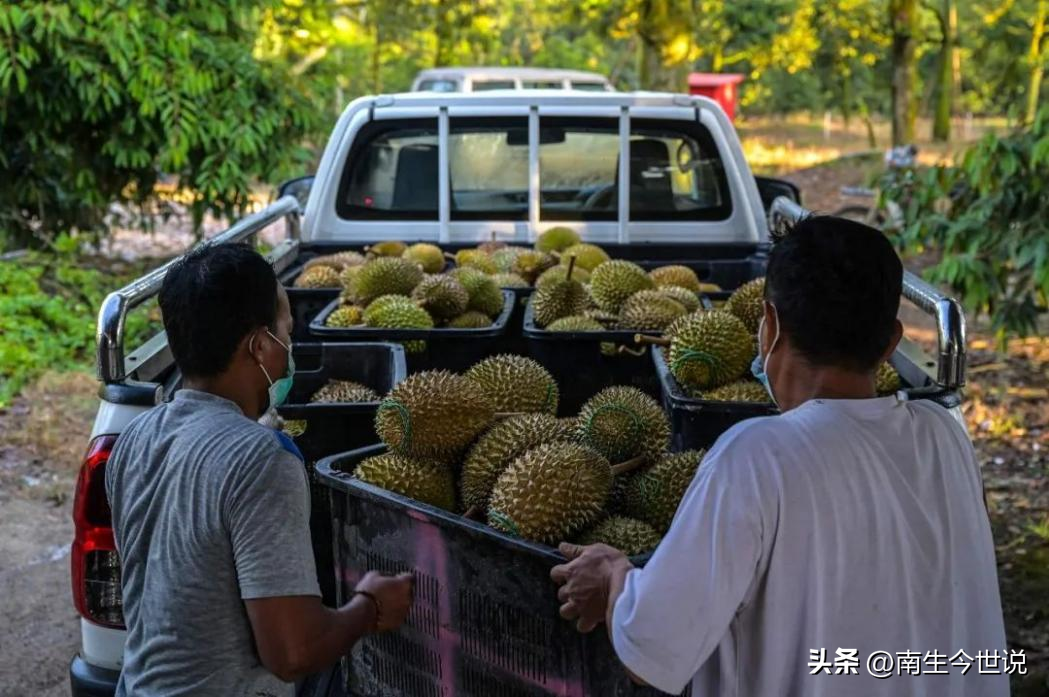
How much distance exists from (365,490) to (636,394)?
3.15 feet

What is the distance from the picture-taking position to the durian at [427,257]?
4.45 meters

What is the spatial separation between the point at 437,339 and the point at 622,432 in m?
1.06

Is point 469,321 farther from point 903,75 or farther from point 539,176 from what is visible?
point 903,75

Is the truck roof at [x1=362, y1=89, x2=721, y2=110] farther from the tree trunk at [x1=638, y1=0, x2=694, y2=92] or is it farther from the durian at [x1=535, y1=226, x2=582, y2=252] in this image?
the tree trunk at [x1=638, y1=0, x2=694, y2=92]

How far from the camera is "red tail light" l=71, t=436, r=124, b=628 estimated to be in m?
2.43

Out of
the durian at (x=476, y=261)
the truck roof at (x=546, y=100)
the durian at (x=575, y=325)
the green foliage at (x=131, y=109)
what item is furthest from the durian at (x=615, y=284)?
the green foliage at (x=131, y=109)

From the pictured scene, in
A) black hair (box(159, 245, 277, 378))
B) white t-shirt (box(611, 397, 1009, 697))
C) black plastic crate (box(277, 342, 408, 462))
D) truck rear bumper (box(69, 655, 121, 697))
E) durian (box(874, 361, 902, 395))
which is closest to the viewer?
white t-shirt (box(611, 397, 1009, 697))

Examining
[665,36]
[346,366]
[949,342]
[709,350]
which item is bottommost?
[346,366]

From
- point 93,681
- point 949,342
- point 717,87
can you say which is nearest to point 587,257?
point 949,342

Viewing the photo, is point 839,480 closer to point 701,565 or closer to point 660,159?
point 701,565

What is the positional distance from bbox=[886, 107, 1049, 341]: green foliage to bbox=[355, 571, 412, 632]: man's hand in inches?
151

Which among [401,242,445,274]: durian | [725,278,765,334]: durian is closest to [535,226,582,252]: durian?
[401,242,445,274]: durian

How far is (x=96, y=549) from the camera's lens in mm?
2455

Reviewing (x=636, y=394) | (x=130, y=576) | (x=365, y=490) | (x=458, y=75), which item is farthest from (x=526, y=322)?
(x=458, y=75)
